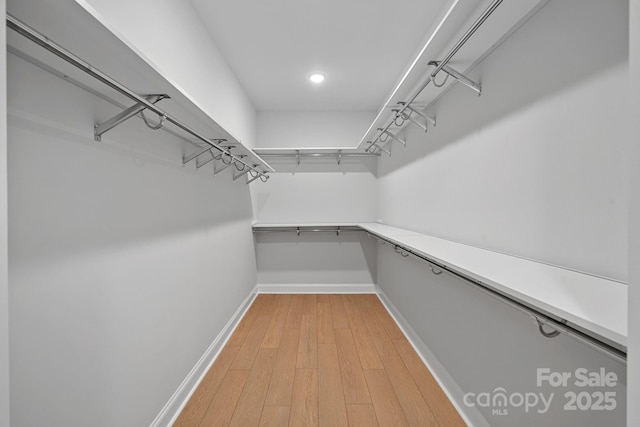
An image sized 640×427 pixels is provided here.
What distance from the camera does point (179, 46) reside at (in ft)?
4.96

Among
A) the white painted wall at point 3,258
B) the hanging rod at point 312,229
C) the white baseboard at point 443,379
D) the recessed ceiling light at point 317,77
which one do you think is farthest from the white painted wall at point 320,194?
the white painted wall at point 3,258

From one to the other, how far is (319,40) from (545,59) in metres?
1.54

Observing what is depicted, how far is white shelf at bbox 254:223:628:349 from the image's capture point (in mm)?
520

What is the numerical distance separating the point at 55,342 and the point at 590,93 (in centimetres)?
169

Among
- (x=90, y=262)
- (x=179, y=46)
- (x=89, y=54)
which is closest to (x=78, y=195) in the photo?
(x=90, y=262)

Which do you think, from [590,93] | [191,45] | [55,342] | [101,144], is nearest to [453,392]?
[590,93]

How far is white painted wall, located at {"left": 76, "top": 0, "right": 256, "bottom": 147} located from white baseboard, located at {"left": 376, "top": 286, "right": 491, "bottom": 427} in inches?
72.7

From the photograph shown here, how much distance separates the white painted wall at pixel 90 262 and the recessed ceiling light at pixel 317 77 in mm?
1605

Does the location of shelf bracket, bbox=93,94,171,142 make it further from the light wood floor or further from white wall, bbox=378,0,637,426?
the light wood floor

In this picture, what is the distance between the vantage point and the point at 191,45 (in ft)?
5.47

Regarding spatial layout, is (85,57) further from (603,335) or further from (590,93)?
(590,93)

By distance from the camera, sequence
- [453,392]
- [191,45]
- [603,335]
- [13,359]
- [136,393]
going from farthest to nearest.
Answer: [191,45] < [453,392] < [136,393] < [13,359] < [603,335]

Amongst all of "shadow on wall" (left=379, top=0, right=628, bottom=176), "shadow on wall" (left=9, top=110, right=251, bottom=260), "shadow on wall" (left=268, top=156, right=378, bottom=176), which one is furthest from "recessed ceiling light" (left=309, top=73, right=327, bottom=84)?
"shadow on wall" (left=9, top=110, right=251, bottom=260)

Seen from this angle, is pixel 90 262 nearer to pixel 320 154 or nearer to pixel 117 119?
pixel 117 119
